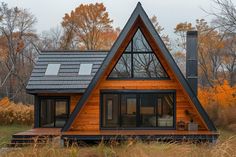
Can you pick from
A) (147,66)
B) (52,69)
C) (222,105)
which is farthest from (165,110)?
(222,105)

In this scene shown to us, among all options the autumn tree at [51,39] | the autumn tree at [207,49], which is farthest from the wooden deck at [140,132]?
the autumn tree at [51,39]

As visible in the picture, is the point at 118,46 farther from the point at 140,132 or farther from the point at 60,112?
the point at 60,112

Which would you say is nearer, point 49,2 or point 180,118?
point 180,118

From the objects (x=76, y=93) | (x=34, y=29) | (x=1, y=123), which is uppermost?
(x=34, y=29)

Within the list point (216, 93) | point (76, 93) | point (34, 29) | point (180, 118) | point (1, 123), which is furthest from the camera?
point (34, 29)

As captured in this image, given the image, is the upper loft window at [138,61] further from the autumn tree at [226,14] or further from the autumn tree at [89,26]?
the autumn tree at [89,26]

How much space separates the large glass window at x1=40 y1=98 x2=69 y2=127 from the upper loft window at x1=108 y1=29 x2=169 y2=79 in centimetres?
352

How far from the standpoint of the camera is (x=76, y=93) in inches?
690

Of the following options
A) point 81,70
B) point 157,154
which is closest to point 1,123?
point 81,70

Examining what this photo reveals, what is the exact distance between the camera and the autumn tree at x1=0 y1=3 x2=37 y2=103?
127ft

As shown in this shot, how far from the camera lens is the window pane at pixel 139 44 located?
611 inches

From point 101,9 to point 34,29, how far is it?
7845 millimetres

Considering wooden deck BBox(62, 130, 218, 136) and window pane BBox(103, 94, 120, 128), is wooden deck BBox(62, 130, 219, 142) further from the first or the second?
window pane BBox(103, 94, 120, 128)

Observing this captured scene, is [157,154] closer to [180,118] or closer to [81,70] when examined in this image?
[180,118]
